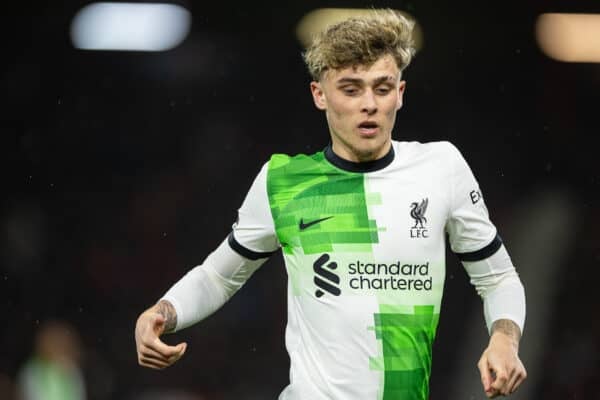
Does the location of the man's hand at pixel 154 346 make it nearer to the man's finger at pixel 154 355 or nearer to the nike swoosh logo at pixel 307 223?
the man's finger at pixel 154 355

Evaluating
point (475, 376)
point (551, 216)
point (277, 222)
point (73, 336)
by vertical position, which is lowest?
point (475, 376)

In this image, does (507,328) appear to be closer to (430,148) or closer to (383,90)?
(430,148)

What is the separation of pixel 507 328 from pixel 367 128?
0.76 metres

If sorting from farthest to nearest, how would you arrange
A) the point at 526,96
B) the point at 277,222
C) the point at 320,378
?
1. the point at 526,96
2. the point at 277,222
3. the point at 320,378

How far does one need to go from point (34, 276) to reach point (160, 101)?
4.79 feet

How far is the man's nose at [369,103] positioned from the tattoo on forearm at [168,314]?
898 millimetres

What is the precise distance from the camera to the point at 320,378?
3.59m

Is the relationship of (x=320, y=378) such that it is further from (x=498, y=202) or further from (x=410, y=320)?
(x=498, y=202)

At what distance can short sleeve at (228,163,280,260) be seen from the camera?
3.90 meters

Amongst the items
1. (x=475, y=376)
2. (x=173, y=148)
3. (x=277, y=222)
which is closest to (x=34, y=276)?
(x=173, y=148)

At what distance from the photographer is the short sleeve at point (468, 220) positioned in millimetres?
3697

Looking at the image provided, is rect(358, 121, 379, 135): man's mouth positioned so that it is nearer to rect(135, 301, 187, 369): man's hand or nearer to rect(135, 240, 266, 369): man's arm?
rect(135, 240, 266, 369): man's arm

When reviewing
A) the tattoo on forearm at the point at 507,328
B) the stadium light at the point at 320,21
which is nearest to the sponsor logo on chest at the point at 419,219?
the tattoo on forearm at the point at 507,328

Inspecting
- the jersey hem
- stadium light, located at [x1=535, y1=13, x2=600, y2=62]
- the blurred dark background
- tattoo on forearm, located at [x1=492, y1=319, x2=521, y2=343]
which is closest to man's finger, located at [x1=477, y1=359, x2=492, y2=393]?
tattoo on forearm, located at [x1=492, y1=319, x2=521, y2=343]
